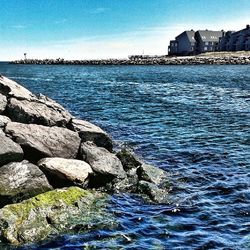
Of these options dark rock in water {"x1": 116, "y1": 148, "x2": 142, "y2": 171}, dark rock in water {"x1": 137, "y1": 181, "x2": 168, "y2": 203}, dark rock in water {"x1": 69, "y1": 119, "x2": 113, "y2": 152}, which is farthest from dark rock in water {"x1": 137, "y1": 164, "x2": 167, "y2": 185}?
dark rock in water {"x1": 69, "y1": 119, "x2": 113, "y2": 152}

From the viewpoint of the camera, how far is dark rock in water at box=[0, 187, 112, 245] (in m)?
11.4

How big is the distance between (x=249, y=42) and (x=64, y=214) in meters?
180

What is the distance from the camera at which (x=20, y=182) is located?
13.0 meters

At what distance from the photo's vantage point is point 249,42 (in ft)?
586

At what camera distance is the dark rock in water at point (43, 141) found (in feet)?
50.0

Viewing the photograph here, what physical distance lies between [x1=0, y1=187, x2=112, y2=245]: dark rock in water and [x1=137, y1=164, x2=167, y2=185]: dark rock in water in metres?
2.85

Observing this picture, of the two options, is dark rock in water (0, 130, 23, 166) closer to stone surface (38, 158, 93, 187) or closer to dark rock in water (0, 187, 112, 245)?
stone surface (38, 158, 93, 187)

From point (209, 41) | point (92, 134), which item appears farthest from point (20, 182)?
point (209, 41)

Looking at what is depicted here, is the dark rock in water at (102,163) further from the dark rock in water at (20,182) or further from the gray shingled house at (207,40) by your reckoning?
the gray shingled house at (207,40)

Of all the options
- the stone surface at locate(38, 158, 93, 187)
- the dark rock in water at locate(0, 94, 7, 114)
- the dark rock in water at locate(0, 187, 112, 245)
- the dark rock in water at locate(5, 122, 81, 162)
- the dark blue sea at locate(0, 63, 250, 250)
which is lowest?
the dark blue sea at locate(0, 63, 250, 250)

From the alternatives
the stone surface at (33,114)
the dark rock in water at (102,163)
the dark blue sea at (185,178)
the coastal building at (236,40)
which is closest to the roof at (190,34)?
the coastal building at (236,40)

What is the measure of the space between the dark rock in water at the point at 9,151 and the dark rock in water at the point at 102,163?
296 centimetres

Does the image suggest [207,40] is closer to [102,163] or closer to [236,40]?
[236,40]

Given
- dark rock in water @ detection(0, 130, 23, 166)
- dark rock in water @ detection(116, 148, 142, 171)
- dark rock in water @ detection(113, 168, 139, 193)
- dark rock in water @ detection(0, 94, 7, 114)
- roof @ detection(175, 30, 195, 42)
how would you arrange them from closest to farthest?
dark rock in water @ detection(0, 130, 23, 166)
dark rock in water @ detection(113, 168, 139, 193)
dark rock in water @ detection(116, 148, 142, 171)
dark rock in water @ detection(0, 94, 7, 114)
roof @ detection(175, 30, 195, 42)
